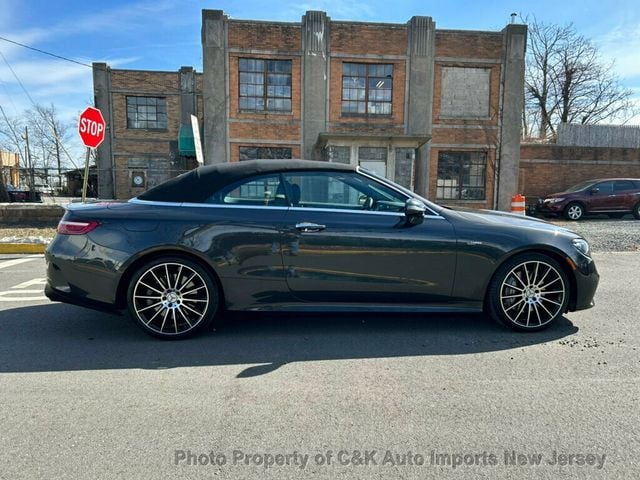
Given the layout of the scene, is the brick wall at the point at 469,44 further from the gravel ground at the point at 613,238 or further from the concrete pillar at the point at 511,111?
Result: the gravel ground at the point at 613,238

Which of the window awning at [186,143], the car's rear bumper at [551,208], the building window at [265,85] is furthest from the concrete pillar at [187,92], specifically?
the car's rear bumper at [551,208]

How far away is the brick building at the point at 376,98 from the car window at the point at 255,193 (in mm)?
13811

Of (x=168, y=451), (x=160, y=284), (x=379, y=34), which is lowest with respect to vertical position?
(x=168, y=451)

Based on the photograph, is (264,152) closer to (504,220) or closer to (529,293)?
(504,220)

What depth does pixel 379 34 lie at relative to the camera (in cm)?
1845

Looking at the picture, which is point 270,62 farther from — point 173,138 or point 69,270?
point 69,270

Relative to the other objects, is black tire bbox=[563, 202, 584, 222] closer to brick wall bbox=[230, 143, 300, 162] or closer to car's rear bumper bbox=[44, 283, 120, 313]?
brick wall bbox=[230, 143, 300, 162]

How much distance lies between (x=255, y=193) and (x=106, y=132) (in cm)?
2685

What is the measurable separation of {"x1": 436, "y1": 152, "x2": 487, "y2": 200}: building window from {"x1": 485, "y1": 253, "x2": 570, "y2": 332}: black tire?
→ 631 inches

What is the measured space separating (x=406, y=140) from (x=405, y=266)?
1450 cm

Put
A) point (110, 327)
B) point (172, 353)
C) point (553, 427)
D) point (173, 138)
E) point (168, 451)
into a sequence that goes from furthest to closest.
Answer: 1. point (173, 138)
2. point (110, 327)
3. point (172, 353)
4. point (553, 427)
5. point (168, 451)

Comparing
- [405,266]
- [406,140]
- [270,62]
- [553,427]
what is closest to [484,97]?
[406,140]

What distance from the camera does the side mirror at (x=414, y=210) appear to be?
3855 mm

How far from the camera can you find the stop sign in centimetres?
894
